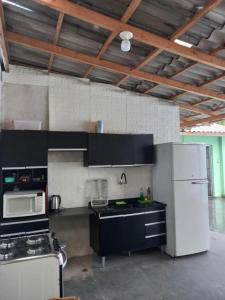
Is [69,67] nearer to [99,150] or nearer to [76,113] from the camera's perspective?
[76,113]

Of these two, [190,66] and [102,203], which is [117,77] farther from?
[102,203]

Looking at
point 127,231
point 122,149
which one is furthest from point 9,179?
point 127,231

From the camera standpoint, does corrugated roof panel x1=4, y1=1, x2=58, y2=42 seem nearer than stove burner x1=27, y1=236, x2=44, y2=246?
No

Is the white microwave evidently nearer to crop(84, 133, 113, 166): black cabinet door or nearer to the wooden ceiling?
crop(84, 133, 113, 166): black cabinet door

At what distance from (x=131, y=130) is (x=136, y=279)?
2.47m

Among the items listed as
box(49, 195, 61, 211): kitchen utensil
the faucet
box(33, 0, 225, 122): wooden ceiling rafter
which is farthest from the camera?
the faucet

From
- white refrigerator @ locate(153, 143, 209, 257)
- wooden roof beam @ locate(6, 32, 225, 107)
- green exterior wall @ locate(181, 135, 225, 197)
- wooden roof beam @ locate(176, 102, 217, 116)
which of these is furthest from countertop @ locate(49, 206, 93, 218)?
green exterior wall @ locate(181, 135, 225, 197)

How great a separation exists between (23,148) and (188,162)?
8.46 feet

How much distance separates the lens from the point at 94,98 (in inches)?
162

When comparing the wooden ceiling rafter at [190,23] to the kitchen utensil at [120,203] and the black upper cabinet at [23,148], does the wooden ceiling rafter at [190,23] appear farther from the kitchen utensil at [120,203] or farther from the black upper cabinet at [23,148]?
the kitchen utensil at [120,203]

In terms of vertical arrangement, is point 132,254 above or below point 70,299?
below

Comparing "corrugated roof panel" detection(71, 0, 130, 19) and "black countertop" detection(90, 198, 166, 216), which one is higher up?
Result: "corrugated roof panel" detection(71, 0, 130, 19)

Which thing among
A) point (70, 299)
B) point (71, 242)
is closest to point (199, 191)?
point (71, 242)

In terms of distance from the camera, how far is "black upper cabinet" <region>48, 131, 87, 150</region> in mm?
3424
